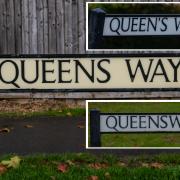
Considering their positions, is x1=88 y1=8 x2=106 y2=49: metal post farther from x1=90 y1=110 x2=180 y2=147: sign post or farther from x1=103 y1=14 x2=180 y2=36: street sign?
x1=90 y1=110 x2=180 y2=147: sign post

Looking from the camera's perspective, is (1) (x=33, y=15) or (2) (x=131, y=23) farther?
(1) (x=33, y=15)

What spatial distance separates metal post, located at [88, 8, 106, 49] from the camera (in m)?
3.11

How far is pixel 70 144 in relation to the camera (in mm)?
6234

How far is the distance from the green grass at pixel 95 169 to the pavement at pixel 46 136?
0.39m

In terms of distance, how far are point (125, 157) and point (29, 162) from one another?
104cm

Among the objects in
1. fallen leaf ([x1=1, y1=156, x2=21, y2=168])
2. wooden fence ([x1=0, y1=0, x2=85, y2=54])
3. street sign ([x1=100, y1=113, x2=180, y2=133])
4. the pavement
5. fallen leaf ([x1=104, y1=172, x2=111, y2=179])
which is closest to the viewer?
street sign ([x1=100, y1=113, x2=180, y2=133])

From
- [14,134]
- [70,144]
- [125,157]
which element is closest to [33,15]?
[14,134]

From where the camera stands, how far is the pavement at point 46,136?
5.92 metres

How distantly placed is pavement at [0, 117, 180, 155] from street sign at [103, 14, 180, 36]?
2.87 meters

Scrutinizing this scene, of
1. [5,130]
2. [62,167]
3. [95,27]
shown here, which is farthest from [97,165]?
[95,27]

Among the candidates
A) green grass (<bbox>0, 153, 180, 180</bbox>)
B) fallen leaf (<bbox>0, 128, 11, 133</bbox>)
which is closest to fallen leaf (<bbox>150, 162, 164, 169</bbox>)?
green grass (<bbox>0, 153, 180, 180</bbox>)

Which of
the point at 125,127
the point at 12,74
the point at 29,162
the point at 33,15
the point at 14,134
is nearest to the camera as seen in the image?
the point at 12,74

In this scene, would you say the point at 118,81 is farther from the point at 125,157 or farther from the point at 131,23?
the point at 125,157

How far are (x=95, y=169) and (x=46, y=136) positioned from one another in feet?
6.12
